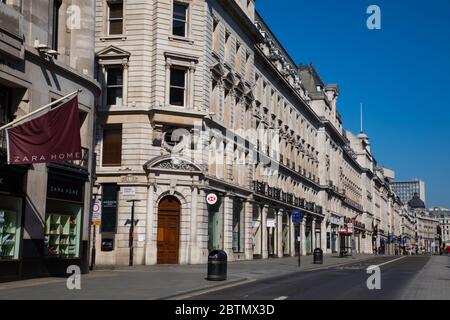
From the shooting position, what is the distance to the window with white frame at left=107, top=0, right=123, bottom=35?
38656 millimetres

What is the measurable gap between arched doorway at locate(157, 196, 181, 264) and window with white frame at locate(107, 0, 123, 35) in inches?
430

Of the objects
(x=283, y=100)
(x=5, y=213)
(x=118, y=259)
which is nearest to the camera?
(x=5, y=213)

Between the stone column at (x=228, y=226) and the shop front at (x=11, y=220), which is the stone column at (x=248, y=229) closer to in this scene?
the stone column at (x=228, y=226)

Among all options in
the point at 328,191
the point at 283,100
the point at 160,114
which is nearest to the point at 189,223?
the point at 160,114

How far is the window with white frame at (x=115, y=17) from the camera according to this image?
127ft

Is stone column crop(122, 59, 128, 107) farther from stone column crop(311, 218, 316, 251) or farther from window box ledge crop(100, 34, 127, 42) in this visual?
stone column crop(311, 218, 316, 251)

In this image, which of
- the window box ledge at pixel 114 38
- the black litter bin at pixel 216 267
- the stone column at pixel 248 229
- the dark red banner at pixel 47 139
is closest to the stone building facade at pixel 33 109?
the dark red banner at pixel 47 139

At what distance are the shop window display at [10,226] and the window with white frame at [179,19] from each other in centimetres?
1967

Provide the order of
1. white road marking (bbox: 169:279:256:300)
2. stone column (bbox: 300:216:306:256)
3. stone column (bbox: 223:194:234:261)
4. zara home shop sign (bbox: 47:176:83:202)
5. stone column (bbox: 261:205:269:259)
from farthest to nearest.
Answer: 1. stone column (bbox: 300:216:306:256)
2. stone column (bbox: 261:205:269:259)
3. stone column (bbox: 223:194:234:261)
4. zara home shop sign (bbox: 47:176:83:202)
5. white road marking (bbox: 169:279:256:300)

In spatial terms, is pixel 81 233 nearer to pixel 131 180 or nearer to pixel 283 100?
pixel 131 180

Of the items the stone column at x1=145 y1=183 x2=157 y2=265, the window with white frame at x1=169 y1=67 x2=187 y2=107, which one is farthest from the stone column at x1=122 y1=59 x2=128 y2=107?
the stone column at x1=145 y1=183 x2=157 y2=265

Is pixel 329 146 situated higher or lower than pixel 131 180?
higher
